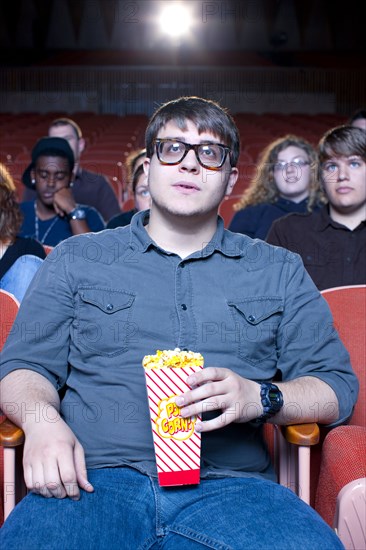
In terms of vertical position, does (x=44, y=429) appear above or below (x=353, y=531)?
above

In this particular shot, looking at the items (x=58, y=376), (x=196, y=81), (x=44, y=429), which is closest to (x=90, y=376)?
(x=58, y=376)

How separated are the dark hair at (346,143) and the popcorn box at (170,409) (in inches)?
51.4

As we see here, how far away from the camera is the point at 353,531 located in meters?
1.18

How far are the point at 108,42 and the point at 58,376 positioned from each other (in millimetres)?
12230

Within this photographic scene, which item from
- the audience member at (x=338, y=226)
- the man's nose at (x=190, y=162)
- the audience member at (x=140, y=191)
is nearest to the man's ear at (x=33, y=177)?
the audience member at (x=140, y=191)

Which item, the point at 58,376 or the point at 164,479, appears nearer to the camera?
the point at 164,479

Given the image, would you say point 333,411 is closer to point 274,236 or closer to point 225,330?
point 225,330

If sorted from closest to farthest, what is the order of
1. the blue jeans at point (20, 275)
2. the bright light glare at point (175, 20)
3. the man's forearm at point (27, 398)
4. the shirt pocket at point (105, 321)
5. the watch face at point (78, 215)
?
1. the man's forearm at point (27, 398)
2. the shirt pocket at point (105, 321)
3. the blue jeans at point (20, 275)
4. the watch face at point (78, 215)
5. the bright light glare at point (175, 20)

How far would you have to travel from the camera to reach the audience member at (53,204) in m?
2.83

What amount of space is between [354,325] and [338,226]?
68 cm

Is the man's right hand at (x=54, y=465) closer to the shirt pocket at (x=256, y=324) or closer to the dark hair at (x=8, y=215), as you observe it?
the shirt pocket at (x=256, y=324)

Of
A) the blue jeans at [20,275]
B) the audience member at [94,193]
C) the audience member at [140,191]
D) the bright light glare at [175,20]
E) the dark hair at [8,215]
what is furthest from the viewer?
the bright light glare at [175,20]

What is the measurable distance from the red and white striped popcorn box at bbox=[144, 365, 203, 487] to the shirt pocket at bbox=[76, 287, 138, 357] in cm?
26

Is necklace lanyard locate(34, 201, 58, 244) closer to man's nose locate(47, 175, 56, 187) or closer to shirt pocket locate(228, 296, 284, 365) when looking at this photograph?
man's nose locate(47, 175, 56, 187)
